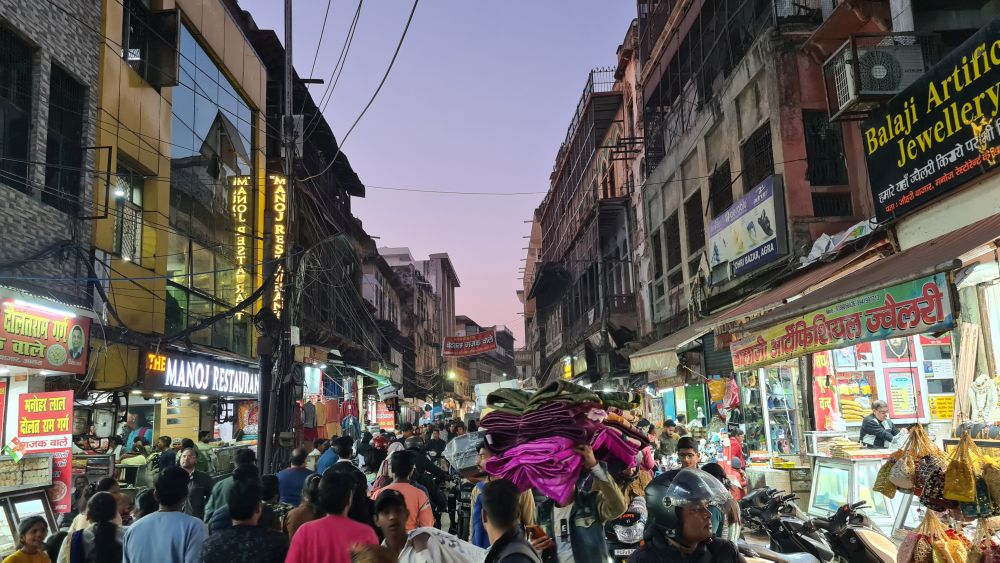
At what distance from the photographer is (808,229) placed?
45.6ft

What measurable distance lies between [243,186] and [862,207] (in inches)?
647

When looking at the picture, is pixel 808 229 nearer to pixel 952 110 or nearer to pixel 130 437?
pixel 952 110

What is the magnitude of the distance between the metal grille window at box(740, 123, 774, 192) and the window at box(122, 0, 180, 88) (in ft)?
42.9

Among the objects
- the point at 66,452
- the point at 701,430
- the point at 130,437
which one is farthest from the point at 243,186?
the point at 701,430

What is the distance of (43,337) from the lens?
35.8 feet

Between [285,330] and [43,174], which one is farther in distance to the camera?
[43,174]

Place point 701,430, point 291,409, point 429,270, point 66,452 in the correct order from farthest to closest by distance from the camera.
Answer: point 429,270 → point 701,430 → point 291,409 → point 66,452

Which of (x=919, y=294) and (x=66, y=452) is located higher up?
(x=919, y=294)

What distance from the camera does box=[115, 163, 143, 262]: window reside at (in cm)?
1582

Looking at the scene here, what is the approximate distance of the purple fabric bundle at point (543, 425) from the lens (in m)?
4.56

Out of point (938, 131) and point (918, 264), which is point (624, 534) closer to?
point (918, 264)

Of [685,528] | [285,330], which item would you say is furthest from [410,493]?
[285,330]

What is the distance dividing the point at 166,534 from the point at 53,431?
7039 mm

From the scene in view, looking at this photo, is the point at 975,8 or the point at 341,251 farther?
the point at 341,251
